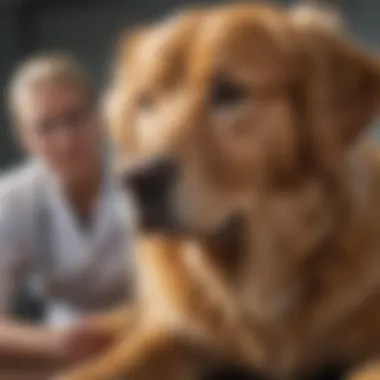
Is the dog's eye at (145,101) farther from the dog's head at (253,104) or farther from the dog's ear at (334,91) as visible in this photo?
the dog's ear at (334,91)

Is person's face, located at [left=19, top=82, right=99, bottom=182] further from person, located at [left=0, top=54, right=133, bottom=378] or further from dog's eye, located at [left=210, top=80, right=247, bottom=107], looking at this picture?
dog's eye, located at [left=210, top=80, right=247, bottom=107]

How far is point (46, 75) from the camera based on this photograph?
1.08 m

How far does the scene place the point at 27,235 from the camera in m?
1.09

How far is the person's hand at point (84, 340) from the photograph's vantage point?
0.98 meters

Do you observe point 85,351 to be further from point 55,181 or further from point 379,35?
point 379,35

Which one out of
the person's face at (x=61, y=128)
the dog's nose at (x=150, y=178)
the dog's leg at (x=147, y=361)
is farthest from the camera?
the person's face at (x=61, y=128)

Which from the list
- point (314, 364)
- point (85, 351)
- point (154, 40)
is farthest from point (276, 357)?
point (154, 40)

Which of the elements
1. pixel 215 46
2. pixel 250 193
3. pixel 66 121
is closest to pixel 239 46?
pixel 215 46

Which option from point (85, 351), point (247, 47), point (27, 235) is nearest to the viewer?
point (247, 47)

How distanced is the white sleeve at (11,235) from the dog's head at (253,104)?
255mm

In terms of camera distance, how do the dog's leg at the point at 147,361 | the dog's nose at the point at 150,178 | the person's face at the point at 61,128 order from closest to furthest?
the dog's nose at the point at 150,178 < the dog's leg at the point at 147,361 < the person's face at the point at 61,128

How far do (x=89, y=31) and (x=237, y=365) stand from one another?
420 mm

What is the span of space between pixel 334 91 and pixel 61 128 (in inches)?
13.5

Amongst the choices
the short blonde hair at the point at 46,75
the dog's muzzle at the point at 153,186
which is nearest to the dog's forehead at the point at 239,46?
the dog's muzzle at the point at 153,186
